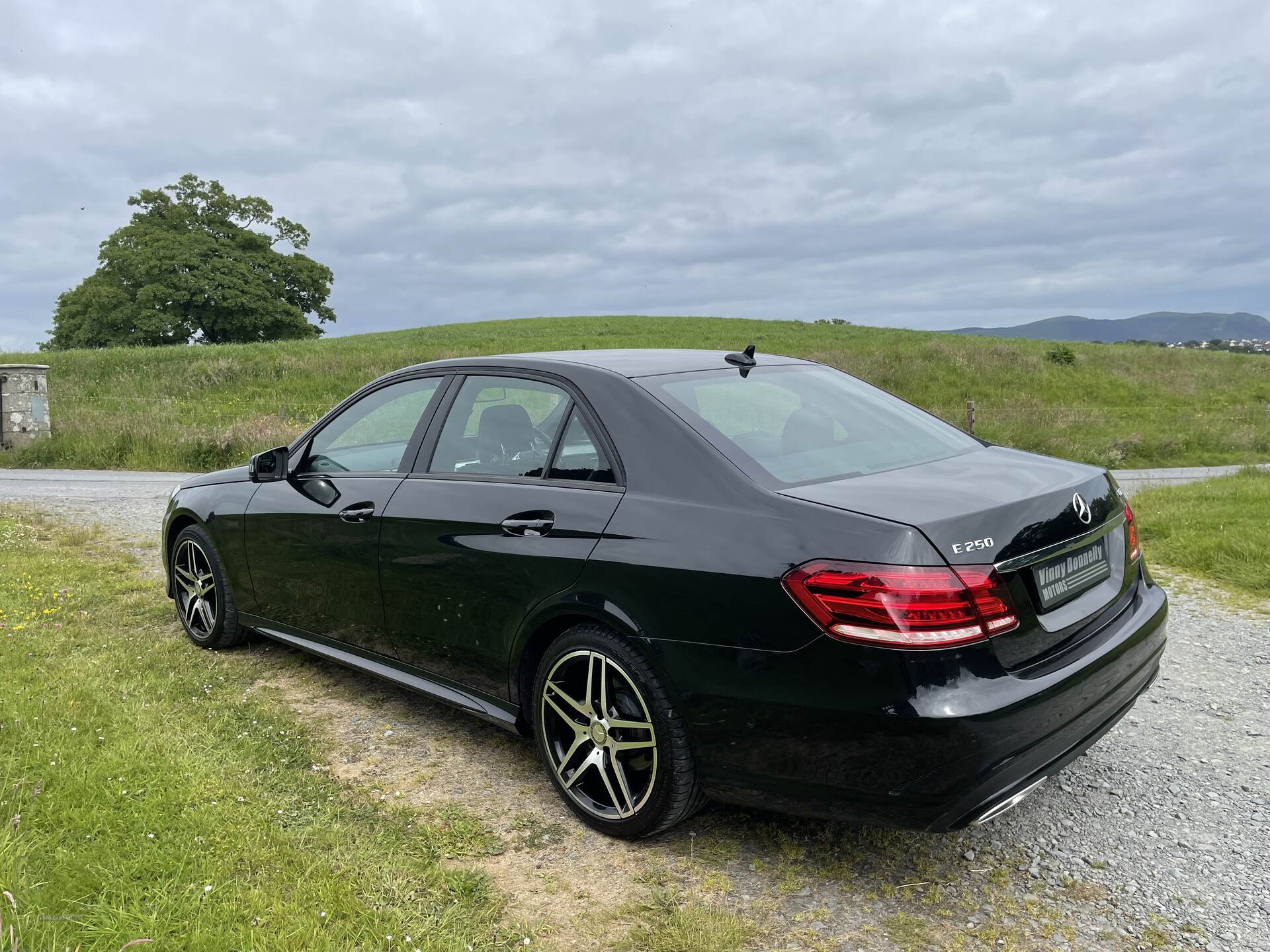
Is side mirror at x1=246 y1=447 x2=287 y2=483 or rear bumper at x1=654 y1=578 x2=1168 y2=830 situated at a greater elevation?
side mirror at x1=246 y1=447 x2=287 y2=483

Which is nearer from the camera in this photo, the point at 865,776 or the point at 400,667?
the point at 865,776

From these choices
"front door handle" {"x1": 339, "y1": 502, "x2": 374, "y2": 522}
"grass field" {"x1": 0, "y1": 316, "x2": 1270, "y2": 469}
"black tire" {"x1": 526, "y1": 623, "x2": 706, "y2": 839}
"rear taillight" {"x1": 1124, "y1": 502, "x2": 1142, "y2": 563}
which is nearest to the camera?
"black tire" {"x1": 526, "y1": 623, "x2": 706, "y2": 839}

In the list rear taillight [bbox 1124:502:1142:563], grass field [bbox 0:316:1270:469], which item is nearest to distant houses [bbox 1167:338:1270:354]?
grass field [bbox 0:316:1270:469]

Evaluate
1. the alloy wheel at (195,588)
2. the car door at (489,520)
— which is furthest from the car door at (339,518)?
the alloy wheel at (195,588)

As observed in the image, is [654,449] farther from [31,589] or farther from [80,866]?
[31,589]

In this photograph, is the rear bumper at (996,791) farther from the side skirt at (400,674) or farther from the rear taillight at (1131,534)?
the side skirt at (400,674)

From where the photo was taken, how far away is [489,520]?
3484mm

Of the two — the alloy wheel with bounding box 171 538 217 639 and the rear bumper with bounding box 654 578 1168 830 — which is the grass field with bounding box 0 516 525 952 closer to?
the alloy wheel with bounding box 171 538 217 639

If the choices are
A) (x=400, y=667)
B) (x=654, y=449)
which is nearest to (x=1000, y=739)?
(x=654, y=449)

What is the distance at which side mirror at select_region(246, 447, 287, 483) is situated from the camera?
4.64 m

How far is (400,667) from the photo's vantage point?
4.01 m

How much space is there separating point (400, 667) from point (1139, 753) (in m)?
3.03

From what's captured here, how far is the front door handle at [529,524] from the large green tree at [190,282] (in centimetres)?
4691

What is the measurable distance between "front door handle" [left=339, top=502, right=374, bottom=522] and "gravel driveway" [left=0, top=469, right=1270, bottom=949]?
3.20 feet
